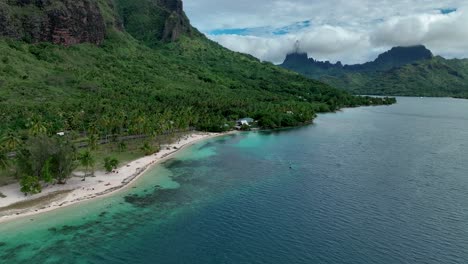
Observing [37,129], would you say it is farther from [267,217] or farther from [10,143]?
[267,217]

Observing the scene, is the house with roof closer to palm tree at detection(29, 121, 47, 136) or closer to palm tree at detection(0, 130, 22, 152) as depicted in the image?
palm tree at detection(29, 121, 47, 136)

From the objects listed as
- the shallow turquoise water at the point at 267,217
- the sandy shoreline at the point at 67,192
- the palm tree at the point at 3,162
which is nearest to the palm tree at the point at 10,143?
the palm tree at the point at 3,162

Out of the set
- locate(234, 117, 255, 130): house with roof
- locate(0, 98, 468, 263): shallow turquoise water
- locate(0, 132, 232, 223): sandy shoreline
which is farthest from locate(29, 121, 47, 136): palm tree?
locate(234, 117, 255, 130): house with roof

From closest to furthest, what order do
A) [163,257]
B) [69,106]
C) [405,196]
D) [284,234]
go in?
[163,257]
[284,234]
[405,196]
[69,106]

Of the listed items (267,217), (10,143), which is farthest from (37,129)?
(267,217)

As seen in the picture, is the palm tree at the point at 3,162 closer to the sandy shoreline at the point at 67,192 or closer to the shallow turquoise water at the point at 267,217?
the sandy shoreline at the point at 67,192

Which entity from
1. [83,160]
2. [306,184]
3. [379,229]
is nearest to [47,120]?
[83,160]

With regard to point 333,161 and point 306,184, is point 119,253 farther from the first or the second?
point 333,161
